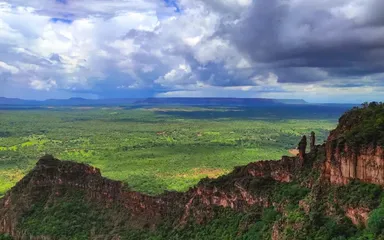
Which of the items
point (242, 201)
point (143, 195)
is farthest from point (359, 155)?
point (143, 195)

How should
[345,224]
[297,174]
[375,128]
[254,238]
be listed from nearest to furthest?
[345,224] < [375,128] < [254,238] < [297,174]

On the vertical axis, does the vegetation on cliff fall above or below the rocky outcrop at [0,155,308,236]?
above

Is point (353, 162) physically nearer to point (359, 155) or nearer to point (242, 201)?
point (359, 155)

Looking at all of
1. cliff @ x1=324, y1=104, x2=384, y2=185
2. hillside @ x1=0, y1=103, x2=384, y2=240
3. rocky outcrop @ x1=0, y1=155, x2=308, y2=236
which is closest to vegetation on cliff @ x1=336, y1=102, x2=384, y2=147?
cliff @ x1=324, y1=104, x2=384, y2=185

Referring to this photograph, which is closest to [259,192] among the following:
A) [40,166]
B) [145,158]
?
[40,166]

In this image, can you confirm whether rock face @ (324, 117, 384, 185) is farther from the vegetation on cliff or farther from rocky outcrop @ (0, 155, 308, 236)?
rocky outcrop @ (0, 155, 308, 236)

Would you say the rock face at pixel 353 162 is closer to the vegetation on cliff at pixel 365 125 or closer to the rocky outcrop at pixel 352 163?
the rocky outcrop at pixel 352 163

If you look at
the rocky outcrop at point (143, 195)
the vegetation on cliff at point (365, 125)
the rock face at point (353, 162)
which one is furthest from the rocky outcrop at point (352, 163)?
the rocky outcrop at point (143, 195)

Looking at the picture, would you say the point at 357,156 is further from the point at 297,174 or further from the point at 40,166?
the point at 40,166
